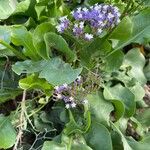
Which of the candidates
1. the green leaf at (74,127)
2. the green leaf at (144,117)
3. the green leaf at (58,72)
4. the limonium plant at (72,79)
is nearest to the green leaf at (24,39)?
the limonium plant at (72,79)

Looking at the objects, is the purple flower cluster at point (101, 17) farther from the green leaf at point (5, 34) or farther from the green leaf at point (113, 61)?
the green leaf at point (5, 34)

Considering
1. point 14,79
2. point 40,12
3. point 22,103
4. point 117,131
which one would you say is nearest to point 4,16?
point 40,12

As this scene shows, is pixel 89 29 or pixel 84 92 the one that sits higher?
pixel 89 29

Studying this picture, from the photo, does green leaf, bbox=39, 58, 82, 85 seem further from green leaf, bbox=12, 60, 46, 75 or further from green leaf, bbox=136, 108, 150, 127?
green leaf, bbox=136, 108, 150, 127

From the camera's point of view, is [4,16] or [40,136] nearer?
[40,136]

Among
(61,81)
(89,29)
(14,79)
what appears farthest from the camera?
(14,79)

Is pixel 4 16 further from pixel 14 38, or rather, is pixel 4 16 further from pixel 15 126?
pixel 15 126

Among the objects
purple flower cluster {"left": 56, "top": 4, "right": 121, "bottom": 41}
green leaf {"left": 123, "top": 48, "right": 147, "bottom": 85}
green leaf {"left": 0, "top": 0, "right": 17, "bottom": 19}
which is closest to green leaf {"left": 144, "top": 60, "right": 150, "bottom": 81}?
green leaf {"left": 123, "top": 48, "right": 147, "bottom": 85}

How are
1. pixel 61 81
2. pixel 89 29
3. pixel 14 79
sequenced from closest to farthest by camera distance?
pixel 61 81
pixel 89 29
pixel 14 79
